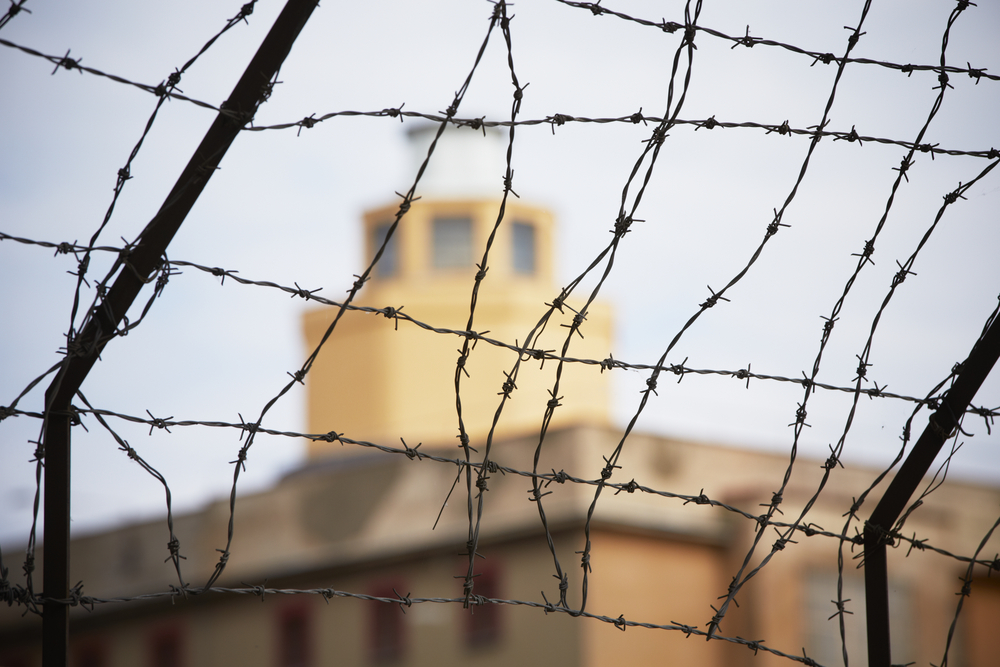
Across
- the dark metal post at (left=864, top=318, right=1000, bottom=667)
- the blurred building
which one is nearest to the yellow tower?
the blurred building

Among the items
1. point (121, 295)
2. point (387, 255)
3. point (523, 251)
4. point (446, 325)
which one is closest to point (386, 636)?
point (446, 325)

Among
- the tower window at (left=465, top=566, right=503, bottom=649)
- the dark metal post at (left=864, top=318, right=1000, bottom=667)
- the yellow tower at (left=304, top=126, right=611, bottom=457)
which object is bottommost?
the dark metal post at (left=864, top=318, right=1000, bottom=667)

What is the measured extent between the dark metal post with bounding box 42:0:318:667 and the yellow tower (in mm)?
27493

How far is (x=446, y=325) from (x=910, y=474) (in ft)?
101

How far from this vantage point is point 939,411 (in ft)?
10.9

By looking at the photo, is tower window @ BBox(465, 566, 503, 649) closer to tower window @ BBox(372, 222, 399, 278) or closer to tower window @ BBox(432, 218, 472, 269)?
tower window @ BBox(432, 218, 472, 269)

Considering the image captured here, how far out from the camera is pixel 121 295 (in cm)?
257

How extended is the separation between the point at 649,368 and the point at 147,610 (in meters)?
19.8

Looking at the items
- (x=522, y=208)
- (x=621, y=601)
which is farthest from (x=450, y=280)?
(x=621, y=601)

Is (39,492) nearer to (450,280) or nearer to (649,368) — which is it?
(649,368)

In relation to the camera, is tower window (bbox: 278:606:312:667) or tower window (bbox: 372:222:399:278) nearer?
tower window (bbox: 278:606:312:667)

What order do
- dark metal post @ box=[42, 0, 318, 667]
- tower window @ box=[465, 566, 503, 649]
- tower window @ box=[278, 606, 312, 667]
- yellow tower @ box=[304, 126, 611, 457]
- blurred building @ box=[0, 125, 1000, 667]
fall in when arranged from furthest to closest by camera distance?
1. yellow tower @ box=[304, 126, 611, 457]
2. tower window @ box=[278, 606, 312, 667]
3. tower window @ box=[465, 566, 503, 649]
4. blurred building @ box=[0, 125, 1000, 667]
5. dark metal post @ box=[42, 0, 318, 667]

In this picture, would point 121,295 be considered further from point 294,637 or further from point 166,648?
point 166,648

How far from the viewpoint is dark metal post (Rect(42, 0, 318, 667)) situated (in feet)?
8.38
